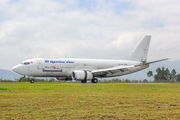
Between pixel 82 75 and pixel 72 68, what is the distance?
2.37 metres

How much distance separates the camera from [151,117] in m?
7.49

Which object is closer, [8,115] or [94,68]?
[8,115]

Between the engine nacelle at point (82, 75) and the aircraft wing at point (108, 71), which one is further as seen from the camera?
the aircraft wing at point (108, 71)

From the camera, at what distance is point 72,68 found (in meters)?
40.1

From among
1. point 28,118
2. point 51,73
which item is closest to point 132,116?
point 28,118

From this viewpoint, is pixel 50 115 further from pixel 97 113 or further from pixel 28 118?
pixel 97 113

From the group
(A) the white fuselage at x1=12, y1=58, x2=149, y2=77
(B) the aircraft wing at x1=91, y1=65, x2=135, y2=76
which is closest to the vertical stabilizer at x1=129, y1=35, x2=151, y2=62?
(B) the aircraft wing at x1=91, y1=65, x2=135, y2=76

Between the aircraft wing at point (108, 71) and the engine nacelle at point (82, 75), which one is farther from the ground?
the aircraft wing at point (108, 71)

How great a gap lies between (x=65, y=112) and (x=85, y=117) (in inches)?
41.5

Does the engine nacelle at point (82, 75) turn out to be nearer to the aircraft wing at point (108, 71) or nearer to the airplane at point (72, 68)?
the airplane at point (72, 68)

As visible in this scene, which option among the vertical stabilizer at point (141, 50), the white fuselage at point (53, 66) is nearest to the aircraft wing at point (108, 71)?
the white fuselage at point (53, 66)

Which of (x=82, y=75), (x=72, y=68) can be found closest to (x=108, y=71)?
(x=82, y=75)

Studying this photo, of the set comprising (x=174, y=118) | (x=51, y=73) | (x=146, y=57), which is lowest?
(x=174, y=118)

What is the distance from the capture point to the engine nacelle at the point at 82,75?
38.7 metres
